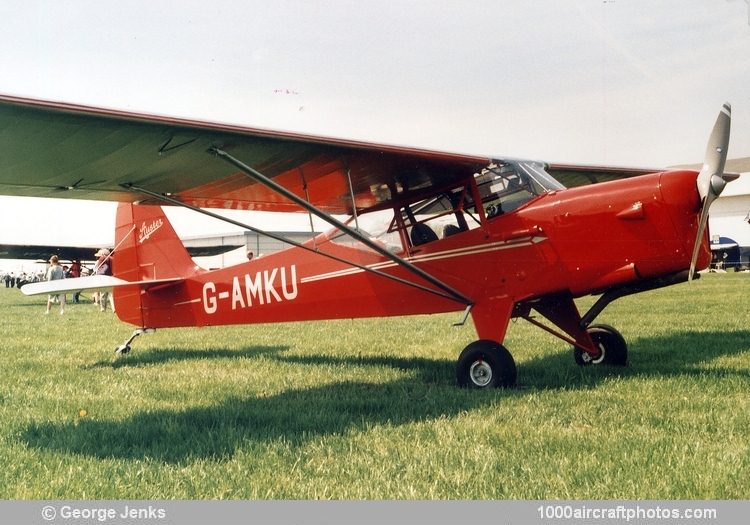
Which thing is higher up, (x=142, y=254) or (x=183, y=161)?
(x=183, y=161)

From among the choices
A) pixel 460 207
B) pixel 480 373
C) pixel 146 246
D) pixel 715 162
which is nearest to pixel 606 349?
pixel 480 373

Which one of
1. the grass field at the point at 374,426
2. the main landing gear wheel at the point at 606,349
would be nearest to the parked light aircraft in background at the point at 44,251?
the grass field at the point at 374,426

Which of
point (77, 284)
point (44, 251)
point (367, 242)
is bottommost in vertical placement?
point (77, 284)

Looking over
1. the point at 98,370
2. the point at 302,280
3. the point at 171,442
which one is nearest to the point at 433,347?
the point at 302,280

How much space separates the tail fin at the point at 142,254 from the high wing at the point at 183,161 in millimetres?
1621

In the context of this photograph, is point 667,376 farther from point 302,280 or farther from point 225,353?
point 225,353

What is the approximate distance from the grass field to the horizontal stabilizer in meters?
0.92

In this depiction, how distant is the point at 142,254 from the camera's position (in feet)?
29.1

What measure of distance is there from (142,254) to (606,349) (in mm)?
6279

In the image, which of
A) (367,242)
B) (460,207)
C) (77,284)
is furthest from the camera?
(77,284)

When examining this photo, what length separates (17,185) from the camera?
5555 mm

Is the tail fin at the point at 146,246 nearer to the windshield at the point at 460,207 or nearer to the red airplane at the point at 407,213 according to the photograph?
the red airplane at the point at 407,213

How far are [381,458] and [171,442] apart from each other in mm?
1413

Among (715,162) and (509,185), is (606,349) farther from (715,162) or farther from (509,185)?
(715,162)
